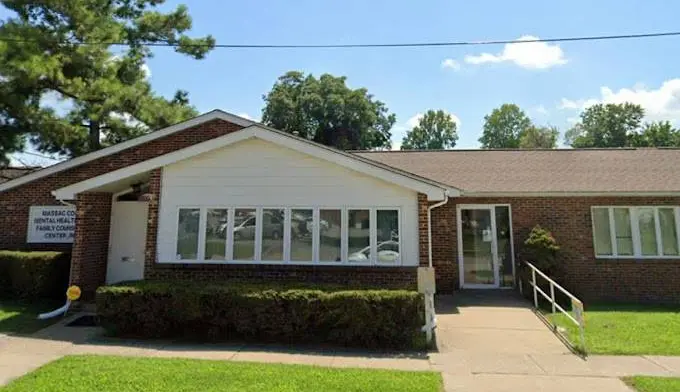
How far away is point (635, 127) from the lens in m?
63.6

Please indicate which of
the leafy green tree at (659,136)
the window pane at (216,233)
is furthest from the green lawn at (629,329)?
the leafy green tree at (659,136)

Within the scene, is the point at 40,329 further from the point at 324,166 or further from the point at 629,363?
the point at 629,363

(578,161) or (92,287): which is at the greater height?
(578,161)

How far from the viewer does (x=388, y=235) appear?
30.0 feet

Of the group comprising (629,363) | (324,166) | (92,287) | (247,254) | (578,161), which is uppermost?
(578,161)

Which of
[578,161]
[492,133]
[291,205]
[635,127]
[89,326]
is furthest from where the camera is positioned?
[492,133]

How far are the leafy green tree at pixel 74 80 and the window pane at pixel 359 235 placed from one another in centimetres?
1285

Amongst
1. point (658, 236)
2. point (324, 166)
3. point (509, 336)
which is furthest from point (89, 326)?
point (658, 236)

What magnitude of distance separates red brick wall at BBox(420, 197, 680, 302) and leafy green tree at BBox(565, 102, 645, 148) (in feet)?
197

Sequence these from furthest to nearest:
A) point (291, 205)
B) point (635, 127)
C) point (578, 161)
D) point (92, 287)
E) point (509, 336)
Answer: point (635, 127), point (578, 161), point (92, 287), point (291, 205), point (509, 336)

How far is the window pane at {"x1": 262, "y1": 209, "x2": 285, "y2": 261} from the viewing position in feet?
30.6

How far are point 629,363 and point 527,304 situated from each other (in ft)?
13.4

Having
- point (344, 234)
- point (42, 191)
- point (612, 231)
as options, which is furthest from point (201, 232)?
point (612, 231)

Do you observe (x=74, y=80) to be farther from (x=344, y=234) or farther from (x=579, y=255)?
(x=579, y=255)
